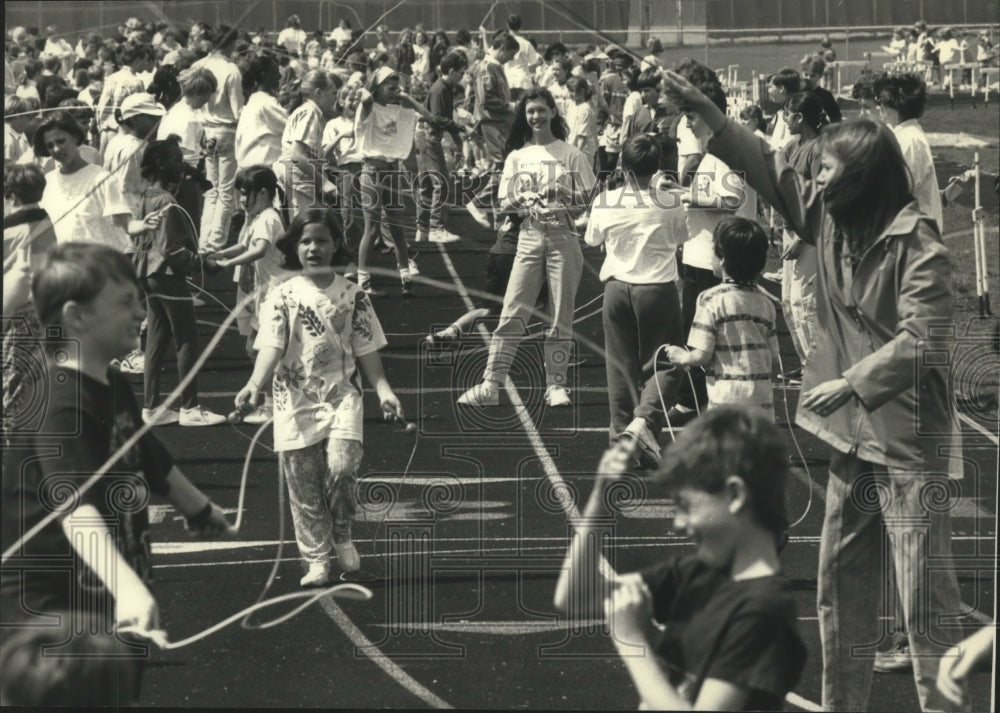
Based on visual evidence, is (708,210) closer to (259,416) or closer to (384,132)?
(259,416)

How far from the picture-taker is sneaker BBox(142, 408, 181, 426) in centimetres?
881

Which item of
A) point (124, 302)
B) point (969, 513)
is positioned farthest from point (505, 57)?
point (124, 302)

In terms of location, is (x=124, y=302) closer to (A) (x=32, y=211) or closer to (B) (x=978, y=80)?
(A) (x=32, y=211)

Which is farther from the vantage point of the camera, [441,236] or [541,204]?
[441,236]

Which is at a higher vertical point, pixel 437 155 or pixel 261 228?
pixel 437 155

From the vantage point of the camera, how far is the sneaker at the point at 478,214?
16.5 metres

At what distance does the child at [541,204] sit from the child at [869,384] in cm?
423

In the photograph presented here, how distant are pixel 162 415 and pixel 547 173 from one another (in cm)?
243

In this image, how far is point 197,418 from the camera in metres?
9.41

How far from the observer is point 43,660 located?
165 inches

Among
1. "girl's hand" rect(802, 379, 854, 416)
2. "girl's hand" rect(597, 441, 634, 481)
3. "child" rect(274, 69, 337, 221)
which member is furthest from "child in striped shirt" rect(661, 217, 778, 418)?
"child" rect(274, 69, 337, 221)

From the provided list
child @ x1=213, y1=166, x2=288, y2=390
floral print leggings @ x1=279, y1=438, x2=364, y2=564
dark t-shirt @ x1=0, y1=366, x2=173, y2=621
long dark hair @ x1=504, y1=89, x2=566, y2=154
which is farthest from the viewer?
long dark hair @ x1=504, y1=89, x2=566, y2=154

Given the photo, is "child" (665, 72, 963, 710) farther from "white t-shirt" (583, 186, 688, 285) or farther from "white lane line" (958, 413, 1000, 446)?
"white lane line" (958, 413, 1000, 446)

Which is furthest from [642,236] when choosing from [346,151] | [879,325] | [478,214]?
[478,214]
